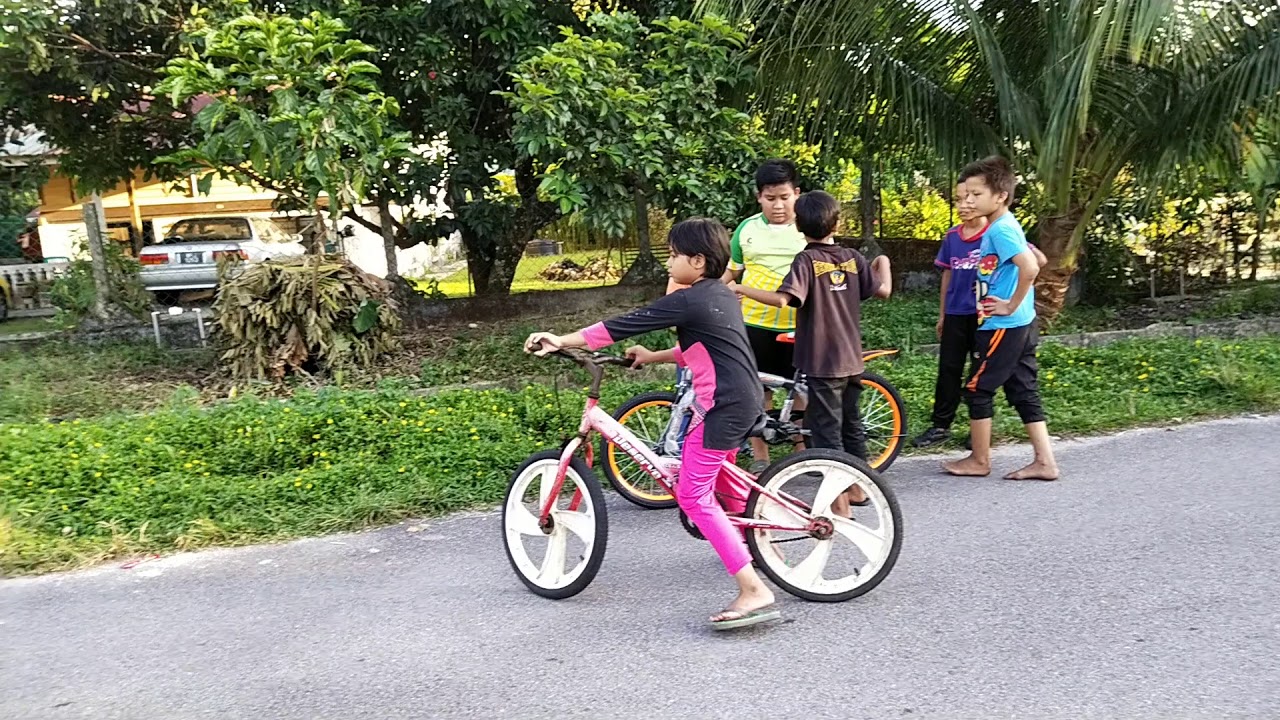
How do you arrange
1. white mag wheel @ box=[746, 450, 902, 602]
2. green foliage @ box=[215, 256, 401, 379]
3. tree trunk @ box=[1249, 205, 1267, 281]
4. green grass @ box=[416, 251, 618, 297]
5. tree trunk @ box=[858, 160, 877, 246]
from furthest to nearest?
tree trunk @ box=[858, 160, 877, 246] < green grass @ box=[416, 251, 618, 297] < tree trunk @ box=[1249, 205, 1267, 281] < green foliage @ box=[215, 256, 401, 379] < white mag wheel @ box=[746, 450, 902, 602]

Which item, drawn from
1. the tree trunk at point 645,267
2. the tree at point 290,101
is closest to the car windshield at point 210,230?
the tree trunk at point 645,267

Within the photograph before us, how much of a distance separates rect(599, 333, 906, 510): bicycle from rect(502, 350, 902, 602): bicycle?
26.9 inches

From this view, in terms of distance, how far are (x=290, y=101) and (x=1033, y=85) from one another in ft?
18.1

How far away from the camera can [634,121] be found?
6465 millimetres

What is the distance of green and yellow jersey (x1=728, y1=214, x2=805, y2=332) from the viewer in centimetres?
480

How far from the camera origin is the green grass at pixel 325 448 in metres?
4.61

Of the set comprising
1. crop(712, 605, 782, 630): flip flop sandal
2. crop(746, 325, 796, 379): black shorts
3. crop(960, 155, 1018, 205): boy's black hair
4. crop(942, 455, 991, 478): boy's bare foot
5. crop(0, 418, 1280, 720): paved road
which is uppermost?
crop(960, 155, 1018, 205): boy's black hair

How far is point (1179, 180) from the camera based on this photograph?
7.55 m

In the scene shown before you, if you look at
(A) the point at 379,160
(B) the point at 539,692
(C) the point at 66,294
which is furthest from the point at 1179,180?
(C) the point at 66,294

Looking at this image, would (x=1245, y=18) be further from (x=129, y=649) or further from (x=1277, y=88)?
(x=129, y=649)

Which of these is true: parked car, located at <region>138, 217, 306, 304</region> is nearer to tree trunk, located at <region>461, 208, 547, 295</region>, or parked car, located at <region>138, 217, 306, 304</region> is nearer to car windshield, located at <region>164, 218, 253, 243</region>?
car windshield, located at <region>164, 218, 253, 243</region>

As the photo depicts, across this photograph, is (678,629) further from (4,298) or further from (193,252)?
(4,298)

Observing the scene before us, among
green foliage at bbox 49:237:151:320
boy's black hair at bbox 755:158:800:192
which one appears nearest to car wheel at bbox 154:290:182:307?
green foliage at bbox 49:237:151:320

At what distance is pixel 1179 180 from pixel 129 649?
318 inches
